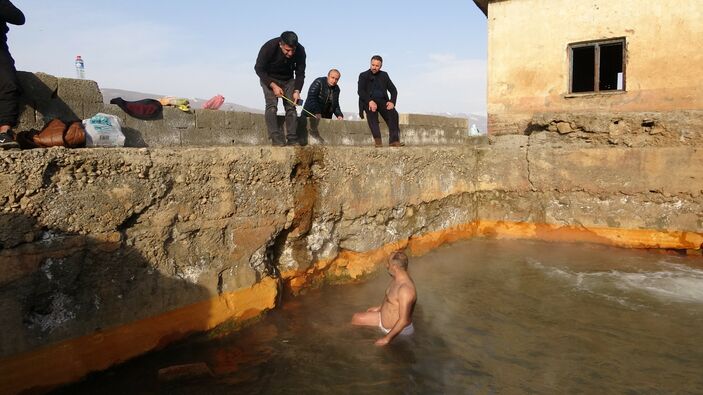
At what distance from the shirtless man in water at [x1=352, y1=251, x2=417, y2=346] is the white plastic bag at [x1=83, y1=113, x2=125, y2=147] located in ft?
9.01

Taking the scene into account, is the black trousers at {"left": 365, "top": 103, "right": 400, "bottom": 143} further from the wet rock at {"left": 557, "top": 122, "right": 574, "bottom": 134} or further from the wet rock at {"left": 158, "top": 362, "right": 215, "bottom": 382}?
the wet rock at {"left": 158, "top": 362, "right": 215, "bottom": 382}

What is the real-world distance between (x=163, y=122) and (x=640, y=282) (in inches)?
234

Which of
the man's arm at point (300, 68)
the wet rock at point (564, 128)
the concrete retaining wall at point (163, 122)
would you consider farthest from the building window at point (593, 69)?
the man's arm at point (300, 68)

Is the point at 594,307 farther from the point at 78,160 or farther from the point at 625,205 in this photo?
the point at 78,160

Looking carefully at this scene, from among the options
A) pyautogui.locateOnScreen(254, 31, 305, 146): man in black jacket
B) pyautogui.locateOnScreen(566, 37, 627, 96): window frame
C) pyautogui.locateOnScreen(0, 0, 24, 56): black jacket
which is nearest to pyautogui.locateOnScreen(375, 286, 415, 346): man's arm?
pyautogui.locateOnScreen(254, 31, 305, 146): man in black jacket

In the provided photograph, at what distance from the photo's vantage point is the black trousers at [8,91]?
3789mm

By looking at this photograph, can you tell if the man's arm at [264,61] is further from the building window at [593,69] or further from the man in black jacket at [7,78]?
the building window at [593,69]

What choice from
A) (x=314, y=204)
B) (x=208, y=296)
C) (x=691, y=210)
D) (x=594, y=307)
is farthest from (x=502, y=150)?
(x=208, y=296)

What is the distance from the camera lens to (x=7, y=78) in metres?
3.80

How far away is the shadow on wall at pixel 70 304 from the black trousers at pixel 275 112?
8.33 ft

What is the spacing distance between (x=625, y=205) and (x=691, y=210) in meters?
0.80

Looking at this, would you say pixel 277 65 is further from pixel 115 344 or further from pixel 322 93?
pixel 115 344

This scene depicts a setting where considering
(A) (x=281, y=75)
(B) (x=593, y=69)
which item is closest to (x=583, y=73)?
(B) (x=593, y=69)

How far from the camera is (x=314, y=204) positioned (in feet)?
17.0
